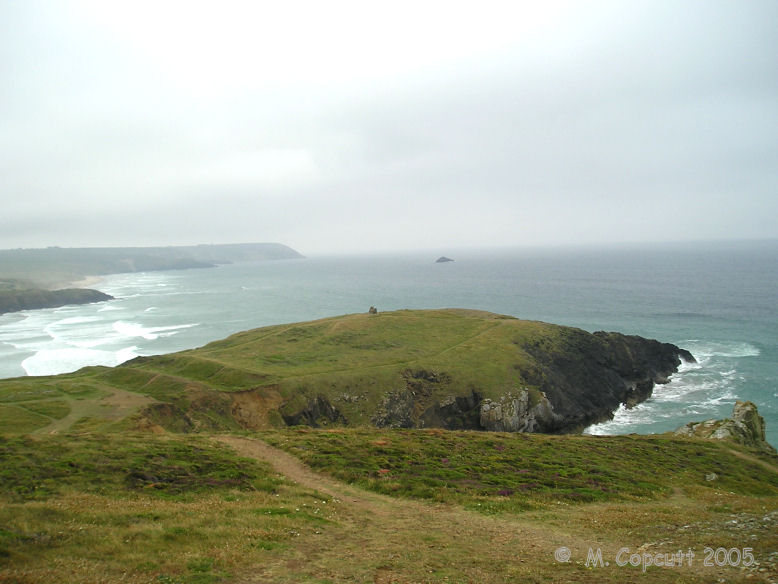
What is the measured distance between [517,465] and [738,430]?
30047mm

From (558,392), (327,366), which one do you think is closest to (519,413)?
(558,392)

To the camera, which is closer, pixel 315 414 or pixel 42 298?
pixel 315 414

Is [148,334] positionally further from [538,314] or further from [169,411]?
[538,314]

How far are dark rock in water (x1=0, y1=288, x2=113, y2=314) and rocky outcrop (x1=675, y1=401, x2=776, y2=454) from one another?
21385 centimetres

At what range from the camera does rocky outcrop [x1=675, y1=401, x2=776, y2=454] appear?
44438mm

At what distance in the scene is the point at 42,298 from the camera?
182875 millimetres

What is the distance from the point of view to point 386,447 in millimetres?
33781

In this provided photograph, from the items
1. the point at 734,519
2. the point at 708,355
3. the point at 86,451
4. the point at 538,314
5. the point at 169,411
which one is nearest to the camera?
the point at 734,519

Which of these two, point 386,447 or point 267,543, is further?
point 386,447

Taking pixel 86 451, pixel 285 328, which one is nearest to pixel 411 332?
pixel 285 328

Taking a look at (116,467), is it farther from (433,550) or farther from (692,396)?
(692,396)

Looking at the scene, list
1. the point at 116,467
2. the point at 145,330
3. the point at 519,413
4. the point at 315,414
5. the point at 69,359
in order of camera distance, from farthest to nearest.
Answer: the point at 145,330, the point at 69,359, the point at 519,413, the point at 315,414, the point at 116,467

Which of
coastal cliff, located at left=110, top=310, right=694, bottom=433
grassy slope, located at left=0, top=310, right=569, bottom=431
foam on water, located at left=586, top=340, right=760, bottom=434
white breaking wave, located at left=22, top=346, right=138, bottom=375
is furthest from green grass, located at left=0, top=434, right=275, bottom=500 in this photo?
white breaking wave, located at left=22, top=346, right=138, bottom=375

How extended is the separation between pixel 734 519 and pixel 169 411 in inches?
1784
